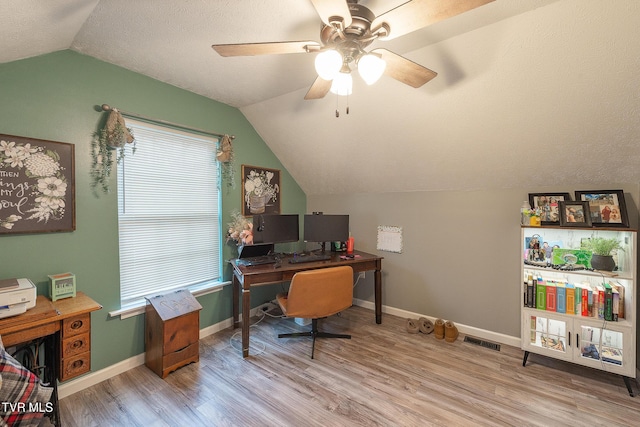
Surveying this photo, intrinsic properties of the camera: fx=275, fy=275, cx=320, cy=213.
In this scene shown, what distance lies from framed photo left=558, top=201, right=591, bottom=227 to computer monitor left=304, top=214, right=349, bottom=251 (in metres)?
1.97

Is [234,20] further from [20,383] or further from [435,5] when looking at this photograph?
[20,383]

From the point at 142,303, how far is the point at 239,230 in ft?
3.49

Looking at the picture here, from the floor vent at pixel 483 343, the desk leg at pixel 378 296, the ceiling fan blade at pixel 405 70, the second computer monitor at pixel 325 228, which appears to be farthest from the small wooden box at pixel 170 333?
the floor vent at pixel 483 343

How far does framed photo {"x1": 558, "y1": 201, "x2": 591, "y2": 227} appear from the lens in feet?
7.07

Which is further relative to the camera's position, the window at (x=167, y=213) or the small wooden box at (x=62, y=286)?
the window at (x=167, y=213)

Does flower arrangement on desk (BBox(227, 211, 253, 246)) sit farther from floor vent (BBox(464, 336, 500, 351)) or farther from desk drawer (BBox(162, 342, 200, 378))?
floor vent (BBox(464, 336, 500, 351))

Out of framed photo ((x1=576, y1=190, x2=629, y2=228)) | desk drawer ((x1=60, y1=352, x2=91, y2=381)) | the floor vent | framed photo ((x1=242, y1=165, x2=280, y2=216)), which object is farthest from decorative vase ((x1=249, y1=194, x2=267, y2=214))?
framed photo ((x1=576, y1=190, x2=629, y2=228))

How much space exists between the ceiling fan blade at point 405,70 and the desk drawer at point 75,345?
2.34 meters

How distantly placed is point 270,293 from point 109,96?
102 inches

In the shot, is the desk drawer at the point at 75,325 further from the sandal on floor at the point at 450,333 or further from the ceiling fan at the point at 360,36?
the sandal on floor at the point at 450,333

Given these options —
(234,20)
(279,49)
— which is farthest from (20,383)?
(234,20)

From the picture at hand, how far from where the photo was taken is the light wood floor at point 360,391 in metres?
1.76

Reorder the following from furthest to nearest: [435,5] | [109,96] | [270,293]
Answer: [270,293], [109,96], [435,5]

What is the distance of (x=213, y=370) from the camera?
7.39 feet
